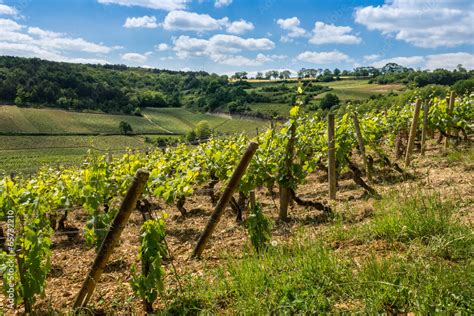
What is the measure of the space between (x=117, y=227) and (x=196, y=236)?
2.91 meters

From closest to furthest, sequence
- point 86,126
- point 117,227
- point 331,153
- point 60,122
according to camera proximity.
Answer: point 117,227 < point 331,153 < point 60,122 < point 86,126

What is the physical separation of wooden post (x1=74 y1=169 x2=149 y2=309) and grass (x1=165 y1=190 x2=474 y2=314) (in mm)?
766

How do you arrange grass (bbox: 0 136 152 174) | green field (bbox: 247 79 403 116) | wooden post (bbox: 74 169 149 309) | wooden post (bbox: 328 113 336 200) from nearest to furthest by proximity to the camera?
wooden post (bbox: 74 169 149 309), wooden post (bbox: 328 113 336 200), grass (bbox: 0 136 152 174), green field (bbox: 247 79 403 116)

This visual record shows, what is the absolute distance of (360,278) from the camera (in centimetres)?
298

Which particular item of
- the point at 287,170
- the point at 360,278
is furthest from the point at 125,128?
the point at 360,278

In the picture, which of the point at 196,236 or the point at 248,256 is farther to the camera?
the point at 196,236

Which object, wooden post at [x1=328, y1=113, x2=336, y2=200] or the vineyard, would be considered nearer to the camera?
the vineyard

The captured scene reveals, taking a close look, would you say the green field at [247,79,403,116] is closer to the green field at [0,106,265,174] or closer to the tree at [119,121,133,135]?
the green field at [0,106,265,174]

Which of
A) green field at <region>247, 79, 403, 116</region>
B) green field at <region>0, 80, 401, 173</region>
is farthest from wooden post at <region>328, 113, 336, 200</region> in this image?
green field at <region>247, 79, 403, 116</region>

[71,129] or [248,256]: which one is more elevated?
[248,256]

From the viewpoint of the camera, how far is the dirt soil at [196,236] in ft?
12.9

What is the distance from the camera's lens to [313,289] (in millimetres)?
2932

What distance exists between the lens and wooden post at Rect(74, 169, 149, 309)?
127 inches

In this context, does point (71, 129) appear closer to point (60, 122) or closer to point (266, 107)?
point (60, 122)
